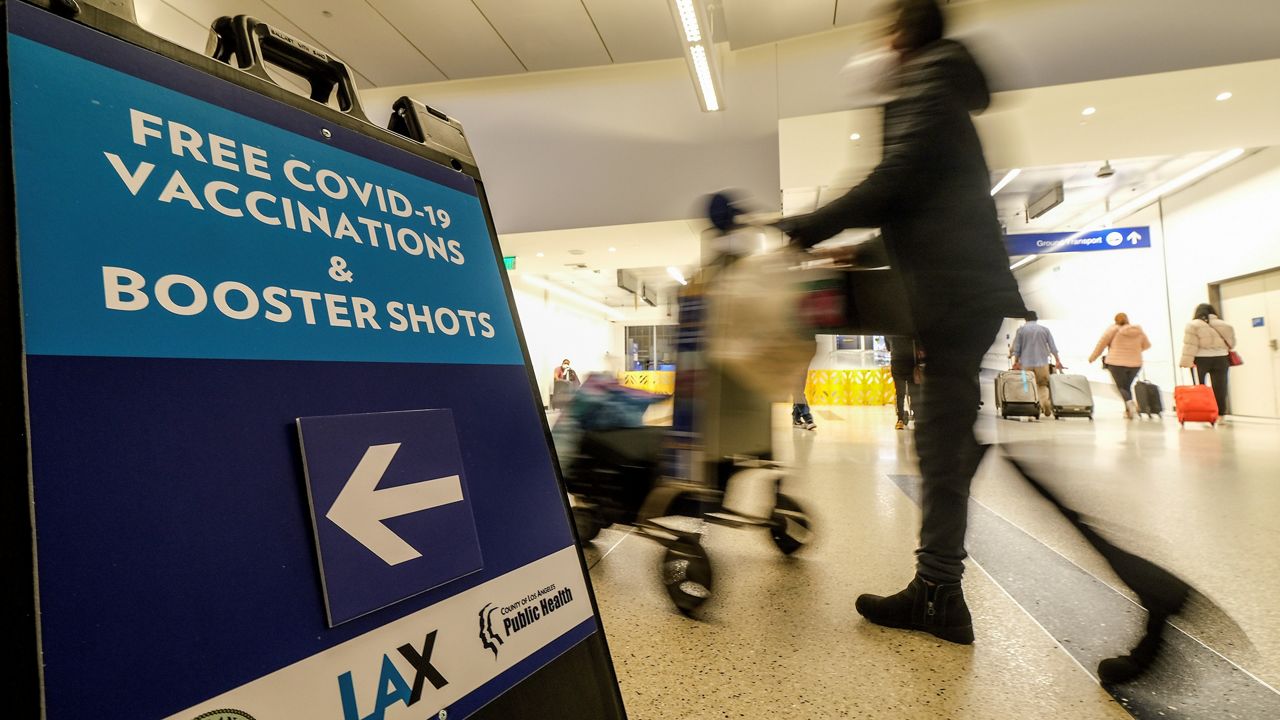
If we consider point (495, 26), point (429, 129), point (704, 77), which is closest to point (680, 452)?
point (429, 129)

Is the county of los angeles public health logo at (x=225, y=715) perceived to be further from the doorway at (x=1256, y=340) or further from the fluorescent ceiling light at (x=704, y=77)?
the doorway at (x=1256, y=340)

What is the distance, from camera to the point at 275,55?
597 millimetres

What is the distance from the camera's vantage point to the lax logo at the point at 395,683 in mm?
395

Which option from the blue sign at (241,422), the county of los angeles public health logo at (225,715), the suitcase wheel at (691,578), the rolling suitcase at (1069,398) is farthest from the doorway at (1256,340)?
the county of los angeles public health logo at (225,715)

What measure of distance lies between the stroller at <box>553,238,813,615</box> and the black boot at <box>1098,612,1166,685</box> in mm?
619

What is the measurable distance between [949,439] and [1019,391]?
678 cm

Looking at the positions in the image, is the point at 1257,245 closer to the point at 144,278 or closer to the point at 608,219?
the point at 608,219

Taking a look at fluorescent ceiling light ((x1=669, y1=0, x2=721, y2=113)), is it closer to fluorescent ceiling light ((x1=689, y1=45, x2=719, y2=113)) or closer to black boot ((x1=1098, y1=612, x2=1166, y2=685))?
fluorescent ceiling light ((x1=689, y1=45, x2=719, y2=113))

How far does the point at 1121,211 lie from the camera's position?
9.77 metres

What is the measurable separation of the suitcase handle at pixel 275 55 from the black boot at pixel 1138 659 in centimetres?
132

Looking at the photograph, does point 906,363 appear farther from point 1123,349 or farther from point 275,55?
point 1123,349

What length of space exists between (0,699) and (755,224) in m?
1.14

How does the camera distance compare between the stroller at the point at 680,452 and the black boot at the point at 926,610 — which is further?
the stroller at the point at 680,452

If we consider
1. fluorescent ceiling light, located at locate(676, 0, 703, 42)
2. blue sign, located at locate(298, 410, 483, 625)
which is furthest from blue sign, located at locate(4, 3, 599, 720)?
fluorescent ceiling light, located at locate(676, 0, 703, 42)
